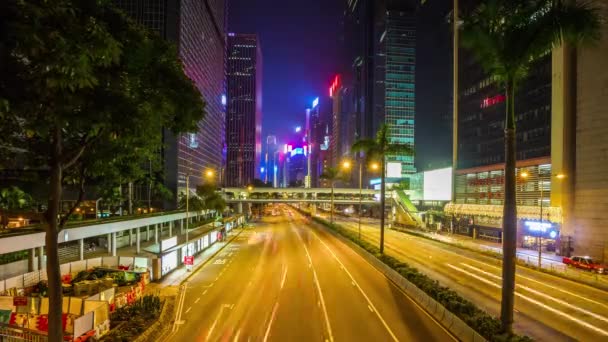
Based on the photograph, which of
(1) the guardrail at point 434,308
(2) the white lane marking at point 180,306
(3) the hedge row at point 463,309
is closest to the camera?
(3) the hedge row at point 463,309

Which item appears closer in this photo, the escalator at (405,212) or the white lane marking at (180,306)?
the white lane marking at (180,306)

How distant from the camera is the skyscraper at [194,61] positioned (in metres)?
91.5

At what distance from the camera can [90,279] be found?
2634cm

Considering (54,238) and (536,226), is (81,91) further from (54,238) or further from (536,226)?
(536,226)

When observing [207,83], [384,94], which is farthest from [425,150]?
[207,83]

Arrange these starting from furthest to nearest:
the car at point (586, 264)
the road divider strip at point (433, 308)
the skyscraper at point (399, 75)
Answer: the skyscraper at point (399, 75) < the car at point (586, 264) < the road divider strip at point (433, 308)

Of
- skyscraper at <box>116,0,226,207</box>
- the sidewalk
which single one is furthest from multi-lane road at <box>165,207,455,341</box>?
skyscraper at <box>116,0,226,207</box>

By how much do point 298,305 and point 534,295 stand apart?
1614 centimetres

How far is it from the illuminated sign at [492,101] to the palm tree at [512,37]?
2569 inches

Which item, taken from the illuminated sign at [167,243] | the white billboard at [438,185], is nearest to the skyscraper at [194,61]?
the illuminated sign at [167,243]

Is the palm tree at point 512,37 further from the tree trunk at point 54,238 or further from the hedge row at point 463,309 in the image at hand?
the tree trunk at point 54,238

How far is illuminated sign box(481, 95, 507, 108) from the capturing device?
75.8 meters

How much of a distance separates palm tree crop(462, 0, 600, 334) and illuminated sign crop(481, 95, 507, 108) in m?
65.3

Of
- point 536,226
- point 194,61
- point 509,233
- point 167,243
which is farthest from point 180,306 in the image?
point 194,61
